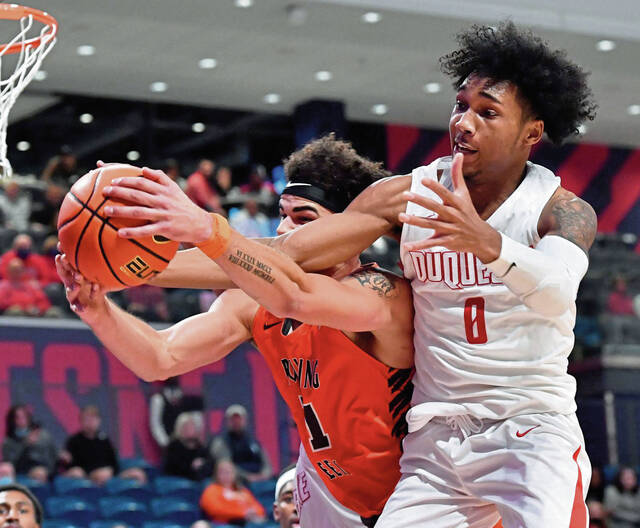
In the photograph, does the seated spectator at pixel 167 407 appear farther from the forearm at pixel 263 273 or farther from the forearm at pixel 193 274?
the forearm at pixel 263 273

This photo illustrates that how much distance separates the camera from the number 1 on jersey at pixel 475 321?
4.17 m

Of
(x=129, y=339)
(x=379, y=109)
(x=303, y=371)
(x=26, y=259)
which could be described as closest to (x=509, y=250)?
(x=303, y=371)

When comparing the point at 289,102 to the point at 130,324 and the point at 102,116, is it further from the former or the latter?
the point at 130,324

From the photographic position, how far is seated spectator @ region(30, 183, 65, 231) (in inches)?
536

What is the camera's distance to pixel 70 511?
406 inches

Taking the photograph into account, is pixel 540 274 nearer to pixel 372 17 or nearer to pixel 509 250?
pixel 509 250

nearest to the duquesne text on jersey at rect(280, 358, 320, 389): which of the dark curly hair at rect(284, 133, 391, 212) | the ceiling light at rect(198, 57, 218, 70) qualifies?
the dark curly hair at rect(284, 133, 391, 212)

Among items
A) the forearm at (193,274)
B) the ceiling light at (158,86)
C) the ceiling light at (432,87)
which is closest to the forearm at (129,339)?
the forearm at (193,274)

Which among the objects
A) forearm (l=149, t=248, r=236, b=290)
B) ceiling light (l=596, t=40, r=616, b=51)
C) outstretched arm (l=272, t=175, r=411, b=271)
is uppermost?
ceiling light (l=596, t=40, r=616, b=51)

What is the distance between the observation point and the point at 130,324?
4441mm

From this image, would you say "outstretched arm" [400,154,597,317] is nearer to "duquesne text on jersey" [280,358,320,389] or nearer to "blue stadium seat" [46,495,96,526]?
"duquesne text on jersey" [280,358,320,389]

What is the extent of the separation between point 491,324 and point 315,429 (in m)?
0.93

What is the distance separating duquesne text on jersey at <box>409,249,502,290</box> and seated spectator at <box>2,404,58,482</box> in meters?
7.51

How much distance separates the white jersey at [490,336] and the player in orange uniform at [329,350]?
0.24 metres
